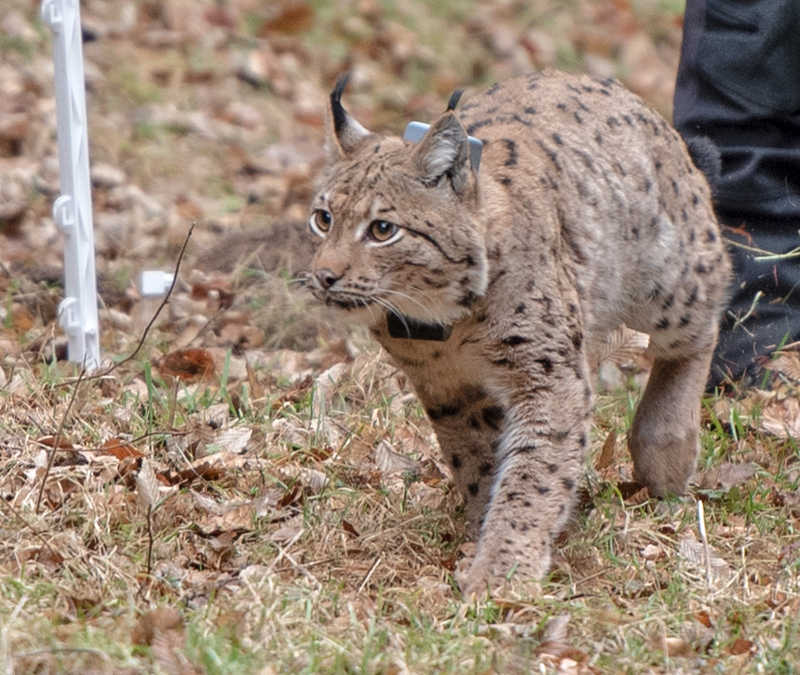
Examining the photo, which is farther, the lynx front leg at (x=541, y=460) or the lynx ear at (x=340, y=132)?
the lynx ear at (x=340, y=132)

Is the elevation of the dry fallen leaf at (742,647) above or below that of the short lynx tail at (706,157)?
below

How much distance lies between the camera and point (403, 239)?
3.98 meters

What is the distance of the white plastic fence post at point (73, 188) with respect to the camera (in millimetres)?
5309

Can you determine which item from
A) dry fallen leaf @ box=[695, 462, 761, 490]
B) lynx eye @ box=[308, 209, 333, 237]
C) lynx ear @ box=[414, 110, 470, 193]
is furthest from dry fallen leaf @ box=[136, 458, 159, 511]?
dry fallen leaf @ box=[695, 462, 761, 490]

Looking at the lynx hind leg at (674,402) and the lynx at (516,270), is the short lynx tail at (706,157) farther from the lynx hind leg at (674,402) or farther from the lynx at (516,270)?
the lynx hind leg at (674,402)

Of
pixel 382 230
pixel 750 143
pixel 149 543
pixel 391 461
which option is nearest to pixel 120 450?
pixel 149 543

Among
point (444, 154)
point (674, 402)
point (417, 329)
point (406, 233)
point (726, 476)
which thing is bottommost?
point (726, 476)

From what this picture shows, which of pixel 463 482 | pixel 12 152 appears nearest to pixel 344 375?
pixel 463 482

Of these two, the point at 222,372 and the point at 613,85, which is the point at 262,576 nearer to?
the point at 222,372

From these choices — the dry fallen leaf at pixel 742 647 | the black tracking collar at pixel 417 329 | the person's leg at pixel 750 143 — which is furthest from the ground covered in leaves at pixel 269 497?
the black tracking collar at pixel 417 329

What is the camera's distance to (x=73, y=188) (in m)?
5.40

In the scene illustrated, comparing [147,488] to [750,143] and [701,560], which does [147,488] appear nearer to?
[701,560]

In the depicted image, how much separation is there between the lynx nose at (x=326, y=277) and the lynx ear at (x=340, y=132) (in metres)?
0.54

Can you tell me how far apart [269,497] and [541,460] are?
91cm
